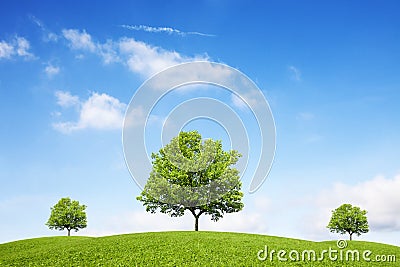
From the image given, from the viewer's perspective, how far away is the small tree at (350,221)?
213ft

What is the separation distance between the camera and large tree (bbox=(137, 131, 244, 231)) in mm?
42438

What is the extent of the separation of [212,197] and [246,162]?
5791 millimetres

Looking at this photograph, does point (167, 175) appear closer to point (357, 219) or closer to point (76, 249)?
point (76, 249)

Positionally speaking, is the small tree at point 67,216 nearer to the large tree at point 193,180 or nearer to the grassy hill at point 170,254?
the large tree at point 193,180

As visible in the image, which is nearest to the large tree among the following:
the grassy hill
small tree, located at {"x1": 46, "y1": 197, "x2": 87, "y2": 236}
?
the grassy hill

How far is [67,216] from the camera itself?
60.3m

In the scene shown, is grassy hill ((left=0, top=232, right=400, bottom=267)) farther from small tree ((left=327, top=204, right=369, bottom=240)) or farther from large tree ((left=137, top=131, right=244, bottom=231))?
small tree ((left=327, top=204, right=369, bottom=240))

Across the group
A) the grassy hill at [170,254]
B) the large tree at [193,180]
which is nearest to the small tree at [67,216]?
the large tree at [193,180]

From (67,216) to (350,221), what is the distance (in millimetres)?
47872

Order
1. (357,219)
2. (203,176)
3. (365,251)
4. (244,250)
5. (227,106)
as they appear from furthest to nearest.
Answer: (357,219) < (203,176) < (227,106) < (365,251) < (244,250)

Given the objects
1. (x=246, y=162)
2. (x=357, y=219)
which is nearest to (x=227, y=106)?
(x=246, y=162)

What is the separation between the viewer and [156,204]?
144 feet

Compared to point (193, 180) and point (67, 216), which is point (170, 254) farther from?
point (67, 216)

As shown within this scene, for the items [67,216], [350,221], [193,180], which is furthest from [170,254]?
[350,221]
